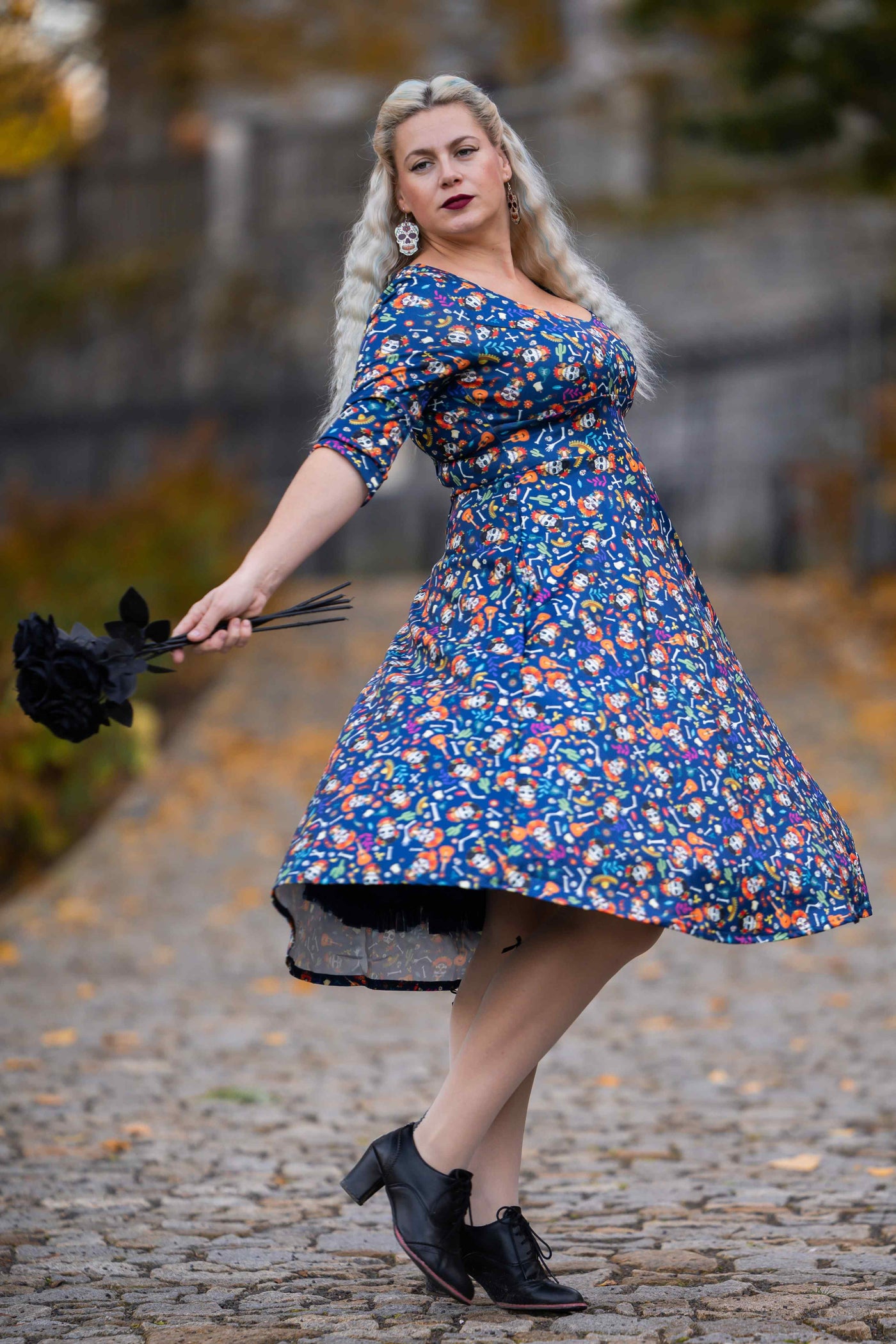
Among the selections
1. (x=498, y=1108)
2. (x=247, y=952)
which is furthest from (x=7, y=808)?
(x=498, y=1108)

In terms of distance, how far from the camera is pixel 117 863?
7.92 metres

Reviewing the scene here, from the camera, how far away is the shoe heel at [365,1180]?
8.48 feet

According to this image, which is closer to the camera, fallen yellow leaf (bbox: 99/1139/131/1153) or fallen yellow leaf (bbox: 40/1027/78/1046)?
fallen yellow leaf (bbox: 99/1139/131/1153)

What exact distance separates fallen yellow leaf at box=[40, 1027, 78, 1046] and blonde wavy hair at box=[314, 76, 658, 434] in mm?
2816

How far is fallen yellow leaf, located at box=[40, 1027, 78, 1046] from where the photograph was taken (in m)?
5.00

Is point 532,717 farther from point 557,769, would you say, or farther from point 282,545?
point 282,545

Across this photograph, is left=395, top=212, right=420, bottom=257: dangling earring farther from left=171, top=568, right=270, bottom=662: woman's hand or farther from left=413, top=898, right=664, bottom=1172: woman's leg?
left=413, top=898, right=664, bottom=1172: woman's leg

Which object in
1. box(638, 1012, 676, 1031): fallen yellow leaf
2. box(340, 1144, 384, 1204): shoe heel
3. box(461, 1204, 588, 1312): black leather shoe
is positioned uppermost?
box(638, 1012, 676, 1031): fallen yellow leaf

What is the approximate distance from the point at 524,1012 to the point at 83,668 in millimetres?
856

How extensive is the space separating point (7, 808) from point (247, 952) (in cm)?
141

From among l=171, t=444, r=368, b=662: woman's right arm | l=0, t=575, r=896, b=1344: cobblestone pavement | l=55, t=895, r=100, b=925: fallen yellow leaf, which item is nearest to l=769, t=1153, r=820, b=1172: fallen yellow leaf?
l=0, t=575, r=896, b=1344: cobblestone pavement

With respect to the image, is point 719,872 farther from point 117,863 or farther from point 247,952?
point 117,863

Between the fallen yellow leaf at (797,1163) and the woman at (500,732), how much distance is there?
1097 millimetres

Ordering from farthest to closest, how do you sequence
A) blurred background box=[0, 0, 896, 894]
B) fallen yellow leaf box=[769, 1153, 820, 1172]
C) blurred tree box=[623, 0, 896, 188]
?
blurred background box=[0, 0, 896, 894] < blurred tree box=[623, 0, 896, 188] < fallen yellow leaf box=[769, 1153, 820, 1172]
